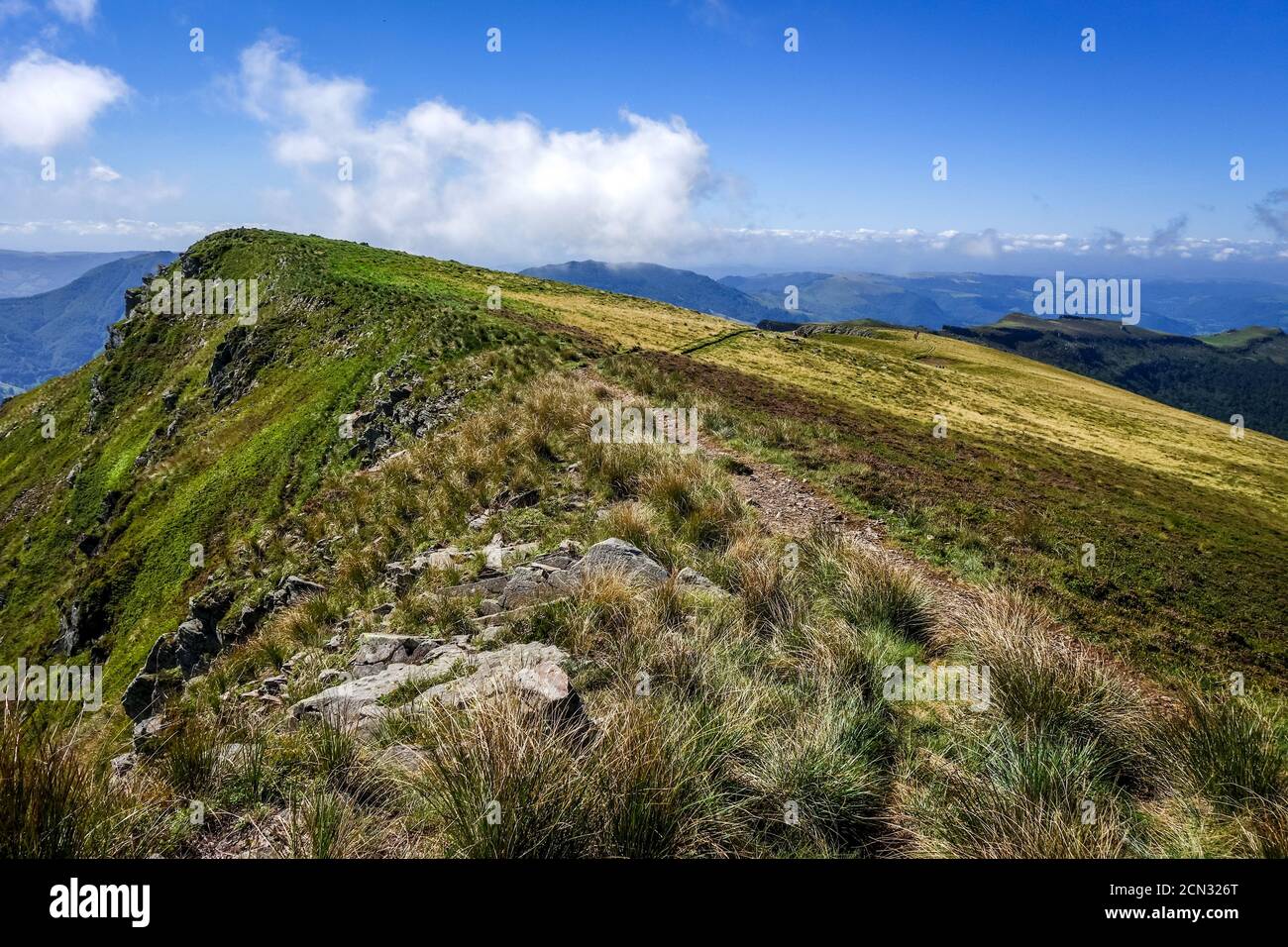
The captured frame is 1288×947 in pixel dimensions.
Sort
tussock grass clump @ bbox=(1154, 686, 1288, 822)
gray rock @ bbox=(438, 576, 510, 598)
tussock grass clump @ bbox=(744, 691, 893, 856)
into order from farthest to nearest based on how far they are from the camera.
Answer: gray rock @ bbox=(438, 576, 510, 598)
tussock grass clump @ bbox=(1154, 686, 1288, 822)
tussock grass clump @ bbox=(744, 691, 893, 856)

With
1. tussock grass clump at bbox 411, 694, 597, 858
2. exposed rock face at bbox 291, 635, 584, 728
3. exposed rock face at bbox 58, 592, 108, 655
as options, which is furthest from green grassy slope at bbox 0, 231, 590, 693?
tussock grass clump at bbox 411, 694, 597, 858

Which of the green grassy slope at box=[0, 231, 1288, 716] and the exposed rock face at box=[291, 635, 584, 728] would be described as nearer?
the exposed rock face at box=[291, 635, 584, 728]

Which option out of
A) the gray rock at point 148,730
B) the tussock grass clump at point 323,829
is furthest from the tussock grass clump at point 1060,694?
the gray rock at point 148,730

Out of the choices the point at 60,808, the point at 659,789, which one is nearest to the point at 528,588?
the point at 659,789

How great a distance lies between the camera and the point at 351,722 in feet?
16.8

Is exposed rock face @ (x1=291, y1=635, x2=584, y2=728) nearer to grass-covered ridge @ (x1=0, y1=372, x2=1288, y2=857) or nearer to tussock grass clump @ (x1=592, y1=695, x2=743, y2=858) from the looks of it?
grass-covered ridge @ (x1=0, y1=372, x2=1288, y2=857)

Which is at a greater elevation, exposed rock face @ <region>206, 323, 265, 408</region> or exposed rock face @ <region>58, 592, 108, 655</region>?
exposed rock face @ <region>206, 323, 265, 408</region>

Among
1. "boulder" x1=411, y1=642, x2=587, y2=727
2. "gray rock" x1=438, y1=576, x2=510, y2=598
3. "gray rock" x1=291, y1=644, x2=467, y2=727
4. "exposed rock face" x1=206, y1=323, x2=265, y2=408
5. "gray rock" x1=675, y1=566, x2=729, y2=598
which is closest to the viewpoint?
"boulder" x1=411, y1=642, x2=587, y2=727

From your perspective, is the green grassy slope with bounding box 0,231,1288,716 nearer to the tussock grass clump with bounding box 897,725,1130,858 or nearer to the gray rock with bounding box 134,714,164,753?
the tussock grass clump with bounding box 897,725,1130,858

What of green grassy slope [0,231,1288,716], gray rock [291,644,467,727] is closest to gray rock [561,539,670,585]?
gray rock [291,644,467,727]

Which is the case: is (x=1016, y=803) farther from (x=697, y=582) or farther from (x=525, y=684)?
(x=697, y=582)

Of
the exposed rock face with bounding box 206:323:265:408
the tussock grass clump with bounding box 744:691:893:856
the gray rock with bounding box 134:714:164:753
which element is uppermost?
the exposed rock face with bounding box 206:323:265:408
